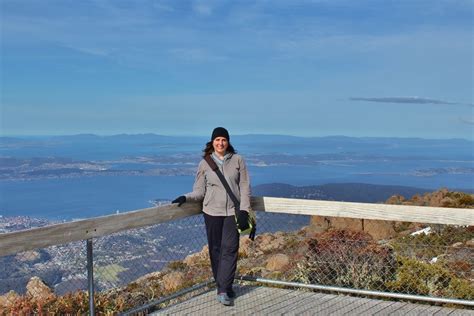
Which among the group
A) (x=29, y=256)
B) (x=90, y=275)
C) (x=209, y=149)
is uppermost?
(x=209, y=149)

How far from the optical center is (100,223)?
510cm

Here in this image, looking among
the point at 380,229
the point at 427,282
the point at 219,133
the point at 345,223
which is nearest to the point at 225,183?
the point at 219,133

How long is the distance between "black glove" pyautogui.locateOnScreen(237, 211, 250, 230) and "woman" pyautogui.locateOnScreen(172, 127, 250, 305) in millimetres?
95

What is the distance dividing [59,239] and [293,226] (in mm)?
3052

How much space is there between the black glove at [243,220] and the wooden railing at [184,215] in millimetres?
700

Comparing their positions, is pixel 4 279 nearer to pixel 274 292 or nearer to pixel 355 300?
pixel 274 292

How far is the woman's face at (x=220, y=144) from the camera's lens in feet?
19.4

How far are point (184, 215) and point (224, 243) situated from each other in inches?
21.6

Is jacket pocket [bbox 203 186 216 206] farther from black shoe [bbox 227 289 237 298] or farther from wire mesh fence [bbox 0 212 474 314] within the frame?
black shoe [bbox 227 289 237 298]

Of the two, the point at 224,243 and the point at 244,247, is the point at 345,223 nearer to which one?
the point at 244,247

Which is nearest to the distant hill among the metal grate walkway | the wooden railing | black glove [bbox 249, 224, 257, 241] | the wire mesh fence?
the wooden railing

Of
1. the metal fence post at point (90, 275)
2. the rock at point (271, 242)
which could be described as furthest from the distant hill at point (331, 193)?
the metal fence post at point (90, 275)

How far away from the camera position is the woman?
595cm

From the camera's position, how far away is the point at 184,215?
623cm
